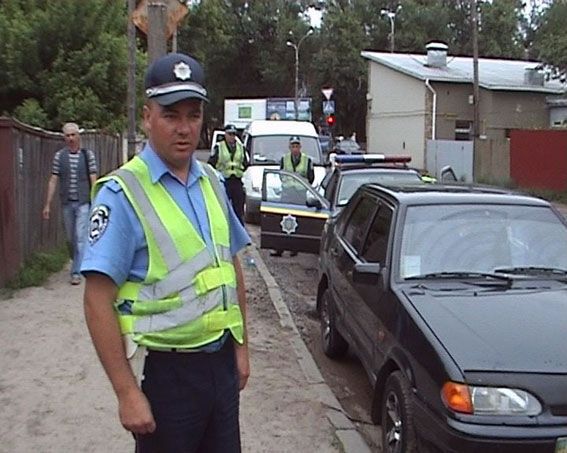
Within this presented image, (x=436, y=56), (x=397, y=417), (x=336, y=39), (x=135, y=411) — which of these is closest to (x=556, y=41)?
(x=436, y=56)

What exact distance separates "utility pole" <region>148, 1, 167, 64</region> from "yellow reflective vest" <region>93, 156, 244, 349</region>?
455 cm

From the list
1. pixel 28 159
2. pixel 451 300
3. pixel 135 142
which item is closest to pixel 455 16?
pixel 135 142

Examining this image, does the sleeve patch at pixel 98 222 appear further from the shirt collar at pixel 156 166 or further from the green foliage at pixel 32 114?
the green foliage at pixel 32 114

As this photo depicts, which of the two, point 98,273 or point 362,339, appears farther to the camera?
point 362,339

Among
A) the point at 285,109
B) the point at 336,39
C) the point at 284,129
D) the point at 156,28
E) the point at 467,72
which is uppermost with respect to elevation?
the point at 336,39

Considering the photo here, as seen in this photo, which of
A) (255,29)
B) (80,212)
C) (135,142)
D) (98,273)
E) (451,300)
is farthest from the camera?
(255,29)

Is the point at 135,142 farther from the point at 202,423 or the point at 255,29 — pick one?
the point at 255,29

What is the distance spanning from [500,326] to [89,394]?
110 inches

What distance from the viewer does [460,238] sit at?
587 cm

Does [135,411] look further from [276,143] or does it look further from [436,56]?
[436,56]

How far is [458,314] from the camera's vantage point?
4875mm

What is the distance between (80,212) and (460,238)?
4.88 meters

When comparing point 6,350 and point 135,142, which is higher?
point 135,142

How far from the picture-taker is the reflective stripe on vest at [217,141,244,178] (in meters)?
13.5
